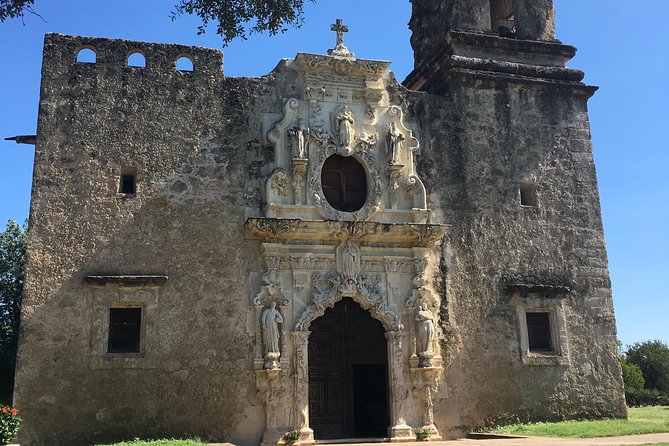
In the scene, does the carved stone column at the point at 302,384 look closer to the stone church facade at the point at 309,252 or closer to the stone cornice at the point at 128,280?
the stone church facade at the point at 309,252

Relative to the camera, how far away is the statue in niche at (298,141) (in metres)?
13.9

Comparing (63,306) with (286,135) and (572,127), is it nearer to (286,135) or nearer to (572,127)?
(286,135)

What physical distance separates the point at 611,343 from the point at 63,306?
11005 millimetres

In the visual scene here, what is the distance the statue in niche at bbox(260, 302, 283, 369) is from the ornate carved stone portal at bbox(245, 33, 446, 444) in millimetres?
19

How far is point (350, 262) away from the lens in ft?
45.5

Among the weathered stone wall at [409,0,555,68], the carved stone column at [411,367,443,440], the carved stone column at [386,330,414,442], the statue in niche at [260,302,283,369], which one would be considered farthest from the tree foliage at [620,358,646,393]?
the statue in niche at [260,302,283,369]

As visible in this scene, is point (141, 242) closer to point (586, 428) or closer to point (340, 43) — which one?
point (340, 43)

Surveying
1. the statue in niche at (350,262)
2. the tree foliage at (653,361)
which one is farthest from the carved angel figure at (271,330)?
the tree foliage at (653,361)

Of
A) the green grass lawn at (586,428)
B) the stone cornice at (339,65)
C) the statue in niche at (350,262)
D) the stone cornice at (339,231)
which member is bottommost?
the green grass lawn at (586,428)

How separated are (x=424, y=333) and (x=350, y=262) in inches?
77.0

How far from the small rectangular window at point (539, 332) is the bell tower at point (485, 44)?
5.37 metres

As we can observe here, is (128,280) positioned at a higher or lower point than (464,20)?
lower

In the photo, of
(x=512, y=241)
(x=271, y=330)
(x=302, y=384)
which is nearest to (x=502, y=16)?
(x=512, y=241)

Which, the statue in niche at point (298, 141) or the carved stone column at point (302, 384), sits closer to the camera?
the carved stone column at point (302, 384)
